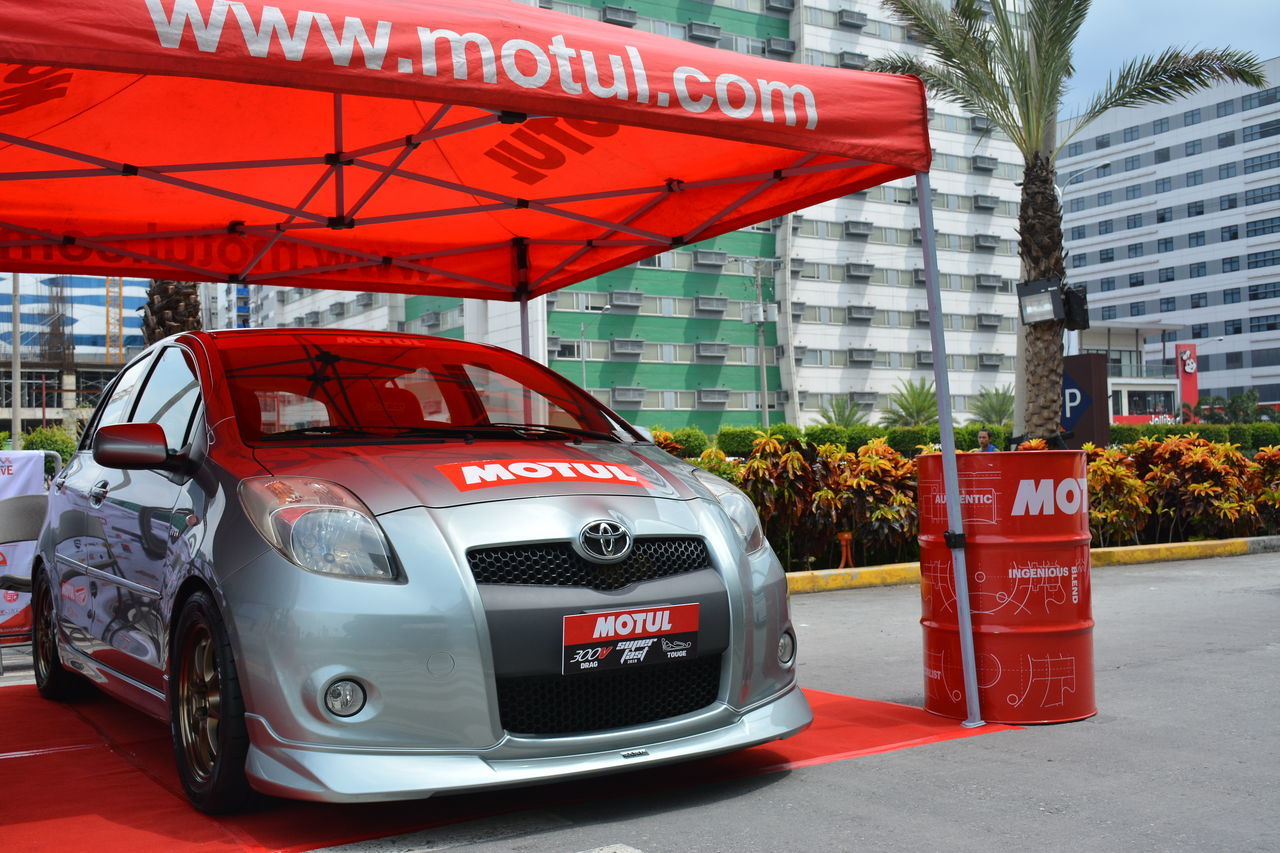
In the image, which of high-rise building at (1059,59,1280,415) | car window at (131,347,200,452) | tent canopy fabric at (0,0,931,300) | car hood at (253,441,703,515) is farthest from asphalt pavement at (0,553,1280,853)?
high-rise building at (1059,59,1280,415)

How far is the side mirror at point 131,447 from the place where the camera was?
407 centimetres

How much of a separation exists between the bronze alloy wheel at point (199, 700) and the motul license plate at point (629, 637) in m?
1.12

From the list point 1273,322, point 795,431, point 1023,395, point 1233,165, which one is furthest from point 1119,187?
point 1023,395

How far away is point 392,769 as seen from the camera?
3393mm

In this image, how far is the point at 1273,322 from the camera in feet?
337

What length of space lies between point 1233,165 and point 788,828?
114045mm

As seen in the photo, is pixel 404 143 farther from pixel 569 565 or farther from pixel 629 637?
pixel 629 637

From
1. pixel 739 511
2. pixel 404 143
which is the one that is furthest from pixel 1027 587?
pixel 404 143

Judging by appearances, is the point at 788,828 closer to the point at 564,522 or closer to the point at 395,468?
the point at 564,522

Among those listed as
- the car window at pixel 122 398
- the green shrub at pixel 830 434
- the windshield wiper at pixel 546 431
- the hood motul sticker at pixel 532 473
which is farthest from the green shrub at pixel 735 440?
the hood motul sticker at pixel 532 473

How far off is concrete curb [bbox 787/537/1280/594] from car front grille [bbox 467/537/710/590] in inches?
230

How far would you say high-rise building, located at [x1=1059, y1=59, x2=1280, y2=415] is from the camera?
10169 cm

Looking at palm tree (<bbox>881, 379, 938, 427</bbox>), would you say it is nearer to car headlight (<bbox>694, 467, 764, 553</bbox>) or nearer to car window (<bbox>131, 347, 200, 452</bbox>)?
car window (<bbox>131, 347, 200, 452</bbox>)

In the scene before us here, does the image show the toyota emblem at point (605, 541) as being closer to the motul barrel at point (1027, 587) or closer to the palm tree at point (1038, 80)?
the motul barrel at point (1027, 587)
